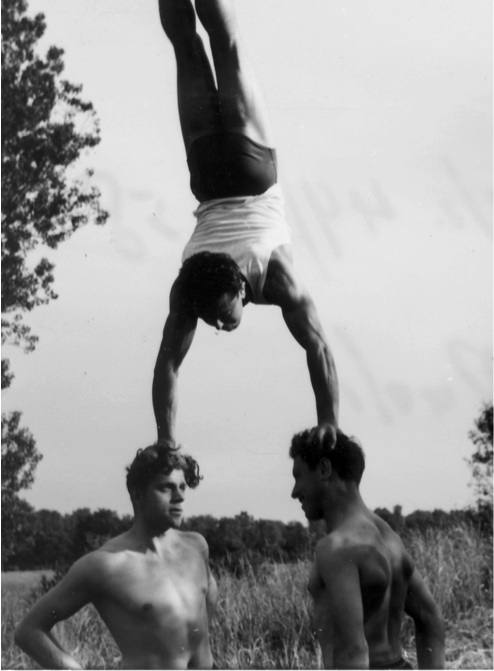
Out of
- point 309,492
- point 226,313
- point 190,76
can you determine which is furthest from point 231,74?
point 309,492

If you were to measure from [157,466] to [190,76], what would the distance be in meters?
1.52

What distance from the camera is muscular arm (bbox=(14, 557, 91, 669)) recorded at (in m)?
3.79

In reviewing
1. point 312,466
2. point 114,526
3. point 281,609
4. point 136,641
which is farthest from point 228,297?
point 281,609

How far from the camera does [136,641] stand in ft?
12.6

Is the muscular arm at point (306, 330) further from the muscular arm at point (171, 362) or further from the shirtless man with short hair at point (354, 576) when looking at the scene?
the muscular arm at point (171, 362)

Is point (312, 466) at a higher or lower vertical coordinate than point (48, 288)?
lower

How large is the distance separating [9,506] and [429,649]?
1812mm

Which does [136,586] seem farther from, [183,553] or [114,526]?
[114,526]

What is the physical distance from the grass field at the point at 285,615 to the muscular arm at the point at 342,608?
1.05m

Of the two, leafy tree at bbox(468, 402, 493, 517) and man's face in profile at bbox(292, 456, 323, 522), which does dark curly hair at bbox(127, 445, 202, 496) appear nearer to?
man's face in profile at bbox(292, 456, 323, 522)

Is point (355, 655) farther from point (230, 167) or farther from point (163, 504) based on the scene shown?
point (230, 167)

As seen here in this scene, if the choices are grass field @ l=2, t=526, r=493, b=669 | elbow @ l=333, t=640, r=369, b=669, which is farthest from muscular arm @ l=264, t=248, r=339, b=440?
grass field @ l=2, t=526, r=493, b=669

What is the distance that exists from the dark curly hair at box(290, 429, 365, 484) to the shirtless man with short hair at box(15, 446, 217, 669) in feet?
1.58

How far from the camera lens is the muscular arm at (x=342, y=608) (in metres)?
3.70
